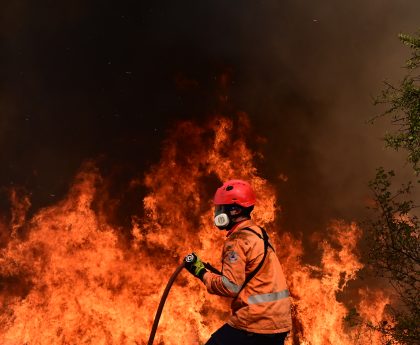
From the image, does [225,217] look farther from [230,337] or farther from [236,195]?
[230,337]

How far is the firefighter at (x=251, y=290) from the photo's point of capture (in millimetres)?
3502

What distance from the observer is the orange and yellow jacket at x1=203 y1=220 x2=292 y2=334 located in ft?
11.5

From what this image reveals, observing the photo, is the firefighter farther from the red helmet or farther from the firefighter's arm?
the red helmet

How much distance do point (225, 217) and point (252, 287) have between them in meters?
0.75

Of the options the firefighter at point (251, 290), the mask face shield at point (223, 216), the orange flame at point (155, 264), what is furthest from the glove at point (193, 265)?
the orange flame at point (155, 264)

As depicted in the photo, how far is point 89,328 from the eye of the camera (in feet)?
37.4

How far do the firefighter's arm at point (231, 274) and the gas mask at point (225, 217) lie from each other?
0.36 m

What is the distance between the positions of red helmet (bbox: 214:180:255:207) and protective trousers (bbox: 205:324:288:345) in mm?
1200

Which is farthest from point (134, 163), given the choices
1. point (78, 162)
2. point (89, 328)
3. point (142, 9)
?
point (142, 9)

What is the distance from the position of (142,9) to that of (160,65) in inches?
104

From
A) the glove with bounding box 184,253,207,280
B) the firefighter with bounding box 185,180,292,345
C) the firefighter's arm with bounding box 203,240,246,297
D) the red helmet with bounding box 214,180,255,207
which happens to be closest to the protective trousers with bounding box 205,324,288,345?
the firefighter with bounding box 185,180,292,345

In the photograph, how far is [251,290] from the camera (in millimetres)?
3602

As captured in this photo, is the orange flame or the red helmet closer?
the red helmet

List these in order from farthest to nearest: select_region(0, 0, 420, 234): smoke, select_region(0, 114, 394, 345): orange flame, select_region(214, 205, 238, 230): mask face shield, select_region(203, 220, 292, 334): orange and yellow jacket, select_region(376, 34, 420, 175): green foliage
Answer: select_region(0, 0, 420, 234): smoke < select_region(0, 114, 394, 345): orange flame < select_region(376, 34, 420, 175): green foliage < select_region(214, 205, 238, 230): mask face shield < select_region(203, 220, 292, 334): orange and yellow jacket
